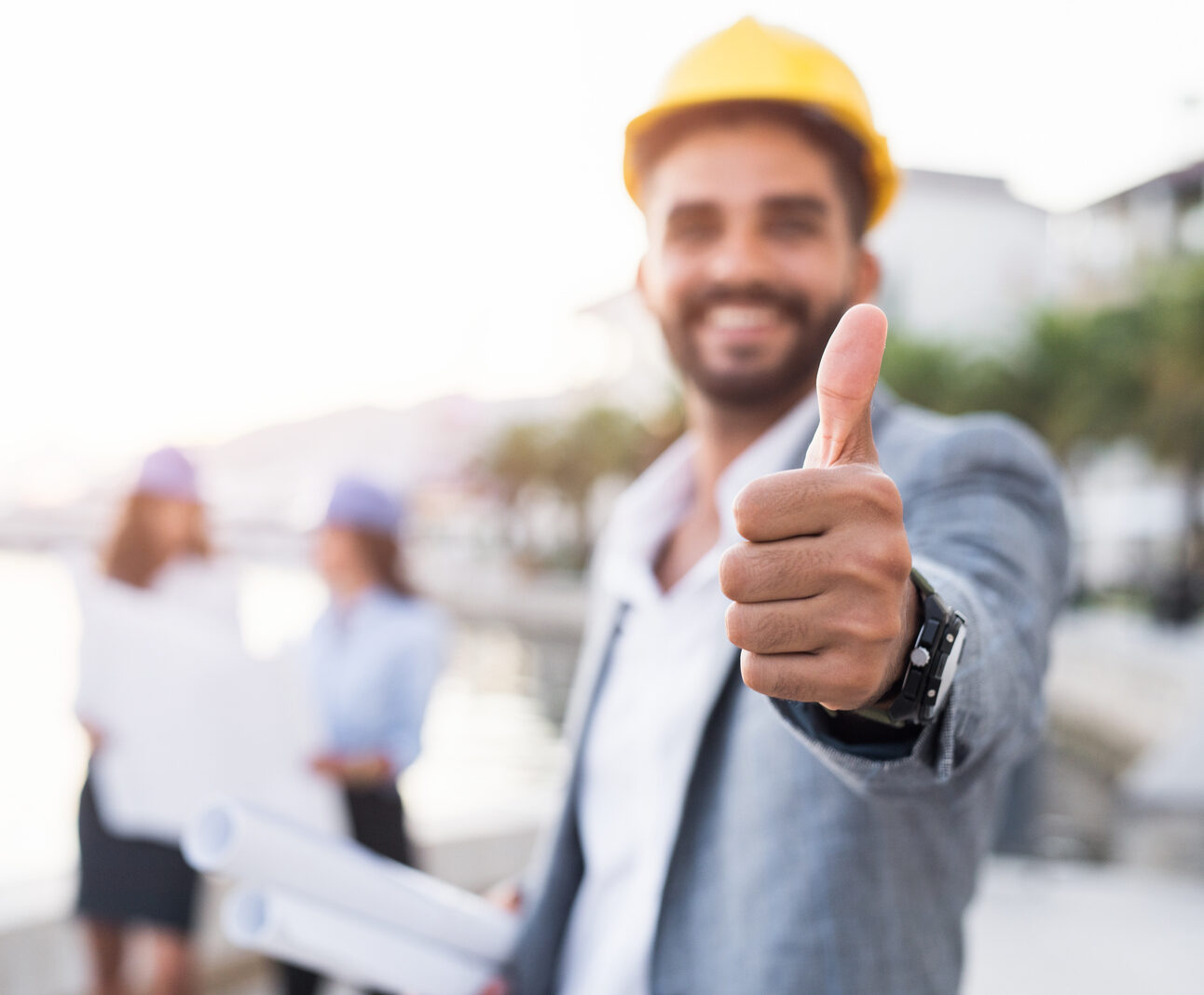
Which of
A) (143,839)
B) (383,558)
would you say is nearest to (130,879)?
(143,839)

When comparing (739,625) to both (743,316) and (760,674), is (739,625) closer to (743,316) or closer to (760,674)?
(760,674)

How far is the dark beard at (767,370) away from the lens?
1.38 meters

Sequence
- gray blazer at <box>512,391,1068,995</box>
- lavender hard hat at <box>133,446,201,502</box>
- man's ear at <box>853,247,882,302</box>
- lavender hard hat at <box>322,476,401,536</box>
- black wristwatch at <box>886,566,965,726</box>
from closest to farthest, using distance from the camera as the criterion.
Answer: black wristwatch at <box>886,566,965,726</box> → gray blazer at <box>512,391,1068,995</box> → man's ear at <box>853,247,882,302</box> → lavender hard hat at <box>133,446,201,502</box> → lavender hard hat at <box>322,476,401,536</box>

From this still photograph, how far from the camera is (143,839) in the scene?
103 inches

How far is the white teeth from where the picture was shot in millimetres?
1387

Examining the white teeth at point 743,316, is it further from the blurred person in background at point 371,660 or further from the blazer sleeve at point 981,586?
the blurred person in background at point 371,660

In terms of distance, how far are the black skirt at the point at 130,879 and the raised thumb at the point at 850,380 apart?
2.47 metres

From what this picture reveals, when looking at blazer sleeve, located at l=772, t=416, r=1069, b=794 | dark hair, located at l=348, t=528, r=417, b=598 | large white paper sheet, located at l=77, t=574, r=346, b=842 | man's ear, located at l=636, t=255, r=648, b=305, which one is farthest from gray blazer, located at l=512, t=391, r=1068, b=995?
dark hair, located at l=348, t=528, r=417, b=598

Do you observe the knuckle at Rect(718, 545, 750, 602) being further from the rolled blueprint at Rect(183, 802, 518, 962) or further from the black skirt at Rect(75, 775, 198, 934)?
the black skirt at Rect(75, 775, 198, 934)

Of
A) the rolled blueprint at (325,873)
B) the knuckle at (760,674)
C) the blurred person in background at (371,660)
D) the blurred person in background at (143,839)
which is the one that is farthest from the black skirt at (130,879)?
the knuckle at (760,674)

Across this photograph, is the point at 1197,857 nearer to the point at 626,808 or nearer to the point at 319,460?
the point at 626,808

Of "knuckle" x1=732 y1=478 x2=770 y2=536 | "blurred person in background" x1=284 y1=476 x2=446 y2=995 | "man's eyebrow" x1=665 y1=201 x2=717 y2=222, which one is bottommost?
"blurred person in background" x1=284 y1=476 x2=446 y2=995

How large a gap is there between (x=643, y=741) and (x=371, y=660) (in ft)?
5.95

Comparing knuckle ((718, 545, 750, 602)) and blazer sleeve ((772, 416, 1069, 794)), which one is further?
blazer sleeve ((772, 416, 1069, 794))
